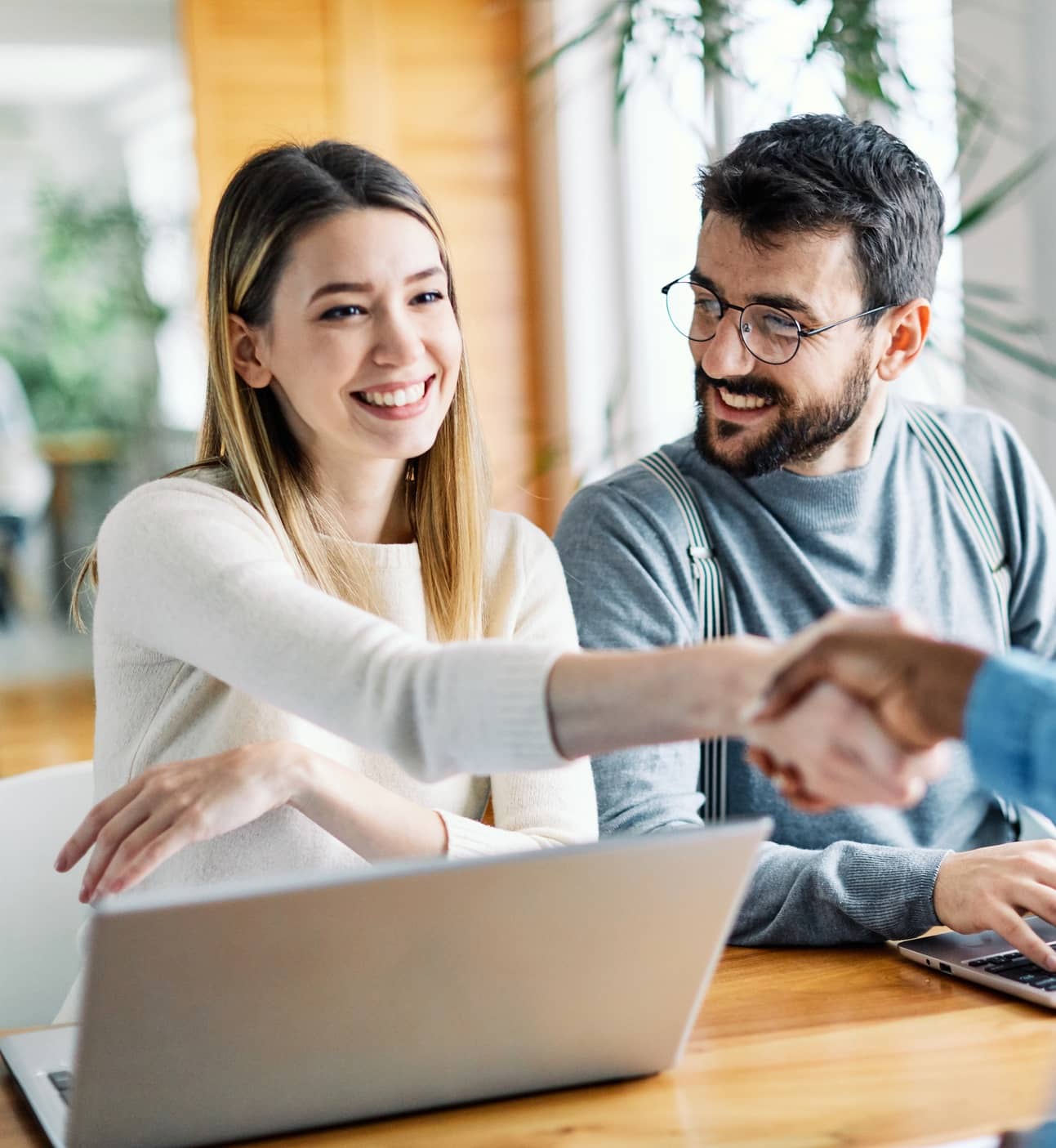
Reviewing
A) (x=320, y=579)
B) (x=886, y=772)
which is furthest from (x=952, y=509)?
(x=886, y=772)

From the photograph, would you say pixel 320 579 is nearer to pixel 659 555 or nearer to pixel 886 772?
pixel 659 555

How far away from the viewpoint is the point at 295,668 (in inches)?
42.7

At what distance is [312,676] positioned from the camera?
1.07m

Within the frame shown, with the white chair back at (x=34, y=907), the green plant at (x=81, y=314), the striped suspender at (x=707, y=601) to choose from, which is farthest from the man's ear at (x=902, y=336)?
the green plant at (x=81, y=314)

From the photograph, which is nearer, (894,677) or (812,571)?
(894,677)

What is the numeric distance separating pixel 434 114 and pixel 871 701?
395 cm

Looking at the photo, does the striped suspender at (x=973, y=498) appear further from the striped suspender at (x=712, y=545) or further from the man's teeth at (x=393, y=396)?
the man's teeth at (x=393, y=396)

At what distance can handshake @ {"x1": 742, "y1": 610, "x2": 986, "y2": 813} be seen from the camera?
33.8 inches

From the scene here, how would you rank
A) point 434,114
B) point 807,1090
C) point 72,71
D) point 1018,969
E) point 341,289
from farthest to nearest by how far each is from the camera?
point 434,114 < point 72,71 < point 341,289 < point 1018,969 < point 807,1090

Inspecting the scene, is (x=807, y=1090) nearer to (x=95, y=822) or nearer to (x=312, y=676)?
(x=312, y=676)

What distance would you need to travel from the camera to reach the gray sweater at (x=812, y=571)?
159cm

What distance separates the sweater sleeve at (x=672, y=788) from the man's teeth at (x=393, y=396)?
0.29 m

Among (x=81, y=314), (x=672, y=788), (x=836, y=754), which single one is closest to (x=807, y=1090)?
(x=836, y=754)

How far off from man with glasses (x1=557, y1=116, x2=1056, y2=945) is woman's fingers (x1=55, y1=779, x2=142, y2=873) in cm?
53
